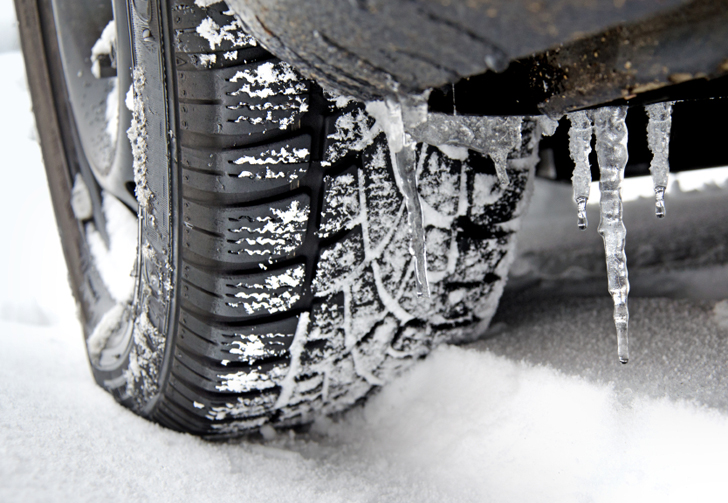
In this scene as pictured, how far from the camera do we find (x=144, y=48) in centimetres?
52

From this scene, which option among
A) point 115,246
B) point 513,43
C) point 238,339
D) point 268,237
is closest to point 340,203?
point 268,237

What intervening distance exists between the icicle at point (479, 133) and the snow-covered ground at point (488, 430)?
0.90ft

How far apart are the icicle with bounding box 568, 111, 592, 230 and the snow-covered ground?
219 mm

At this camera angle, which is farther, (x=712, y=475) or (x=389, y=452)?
(x=389, y=452)

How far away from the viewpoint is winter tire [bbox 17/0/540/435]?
50cm

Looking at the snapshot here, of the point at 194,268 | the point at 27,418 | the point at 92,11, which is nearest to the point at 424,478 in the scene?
the point at 194,268

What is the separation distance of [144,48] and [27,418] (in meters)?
0.44

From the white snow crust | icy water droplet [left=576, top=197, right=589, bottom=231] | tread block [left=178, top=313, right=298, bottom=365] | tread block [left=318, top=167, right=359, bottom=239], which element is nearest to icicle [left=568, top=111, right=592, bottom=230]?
icy water droplet [left=576, top=197, right=589, bottom=231]

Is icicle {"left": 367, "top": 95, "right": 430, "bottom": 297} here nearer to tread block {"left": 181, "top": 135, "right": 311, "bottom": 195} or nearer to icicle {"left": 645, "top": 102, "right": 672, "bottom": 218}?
tread block {"left": 181, "top": 135, "right": 311, "bottom": 195}

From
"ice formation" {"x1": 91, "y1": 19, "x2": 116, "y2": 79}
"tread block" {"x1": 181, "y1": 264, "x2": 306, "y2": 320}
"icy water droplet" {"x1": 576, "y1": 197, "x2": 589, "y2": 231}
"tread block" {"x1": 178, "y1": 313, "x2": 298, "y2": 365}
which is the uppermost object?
"ice formation" {"x1": 91, "y1": 19, "x2": 116, "y2": 79}

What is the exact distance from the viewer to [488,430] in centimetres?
63

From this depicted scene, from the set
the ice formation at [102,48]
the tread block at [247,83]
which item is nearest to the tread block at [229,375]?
the tread block at [247,83]

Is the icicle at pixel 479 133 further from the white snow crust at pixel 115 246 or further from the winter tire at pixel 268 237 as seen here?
the white snow crust at pixel 115 246

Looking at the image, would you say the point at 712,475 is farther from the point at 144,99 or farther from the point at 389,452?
the point at 144,99
